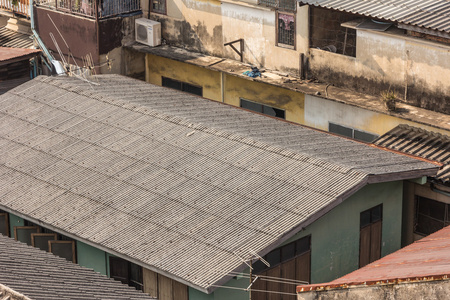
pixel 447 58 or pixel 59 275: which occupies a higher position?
pixel 447 58

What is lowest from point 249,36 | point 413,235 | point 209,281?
point 413,235

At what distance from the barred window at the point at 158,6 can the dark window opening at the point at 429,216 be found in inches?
607

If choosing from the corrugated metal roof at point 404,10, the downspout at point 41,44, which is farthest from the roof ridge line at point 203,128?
the downspout at point 41,44

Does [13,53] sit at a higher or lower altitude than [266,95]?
higher

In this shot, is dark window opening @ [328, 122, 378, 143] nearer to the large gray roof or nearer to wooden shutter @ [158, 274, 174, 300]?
the large gray roof

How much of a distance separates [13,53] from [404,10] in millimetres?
17618

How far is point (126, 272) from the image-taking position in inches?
1101

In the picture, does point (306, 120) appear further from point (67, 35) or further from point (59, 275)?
point (59, 275)

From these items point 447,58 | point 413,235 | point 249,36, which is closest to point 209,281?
point 413,235

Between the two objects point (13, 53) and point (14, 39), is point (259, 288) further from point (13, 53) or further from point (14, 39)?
point (14, 39)

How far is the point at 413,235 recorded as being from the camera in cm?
3206

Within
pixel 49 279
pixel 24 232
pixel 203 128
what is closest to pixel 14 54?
pixel 24 232

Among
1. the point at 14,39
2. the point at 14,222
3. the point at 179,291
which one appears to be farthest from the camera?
the point at 14,39

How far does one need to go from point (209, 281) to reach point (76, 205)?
19.6 feet
